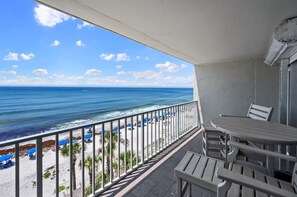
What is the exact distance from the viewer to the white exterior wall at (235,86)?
13.9 feet

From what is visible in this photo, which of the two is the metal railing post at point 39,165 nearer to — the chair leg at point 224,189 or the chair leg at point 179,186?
the chair leg at point 179,186

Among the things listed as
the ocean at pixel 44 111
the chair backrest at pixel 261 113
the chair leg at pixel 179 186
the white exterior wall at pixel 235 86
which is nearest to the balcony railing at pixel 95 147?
the white exterior wall at pixel 235 86

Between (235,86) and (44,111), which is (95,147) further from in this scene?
(44,111)

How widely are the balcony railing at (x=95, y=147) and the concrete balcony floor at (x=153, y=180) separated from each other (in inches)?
4.3

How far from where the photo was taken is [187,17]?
6.36 feet

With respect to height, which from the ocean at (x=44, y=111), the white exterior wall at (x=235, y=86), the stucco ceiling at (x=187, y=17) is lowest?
the ocean at (x=44, y=111)

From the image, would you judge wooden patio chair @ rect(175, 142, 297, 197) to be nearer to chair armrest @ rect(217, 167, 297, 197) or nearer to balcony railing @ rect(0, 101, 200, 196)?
chair armrest @ rect(217, 167, 297, 197)

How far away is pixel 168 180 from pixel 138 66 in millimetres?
33204

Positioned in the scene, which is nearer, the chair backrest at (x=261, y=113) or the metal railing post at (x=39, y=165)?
the metal railing post at (x=39, y=165)

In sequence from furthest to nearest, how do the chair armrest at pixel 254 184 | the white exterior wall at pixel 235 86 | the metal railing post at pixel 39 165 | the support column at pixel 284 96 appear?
the white exterior wall at pixel 235 86
the support column at pixel 284 96
the metal railing post at pixel 39 165
the chair armrest at pixel 254 184

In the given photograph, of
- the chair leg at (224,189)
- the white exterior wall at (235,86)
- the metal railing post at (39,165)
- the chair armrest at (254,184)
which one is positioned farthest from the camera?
the white exterior wall at (235,86)

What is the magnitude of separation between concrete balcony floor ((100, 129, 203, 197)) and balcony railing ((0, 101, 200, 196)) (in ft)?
0.36

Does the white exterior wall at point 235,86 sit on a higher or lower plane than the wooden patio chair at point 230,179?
higher

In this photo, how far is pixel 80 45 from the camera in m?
27.5
